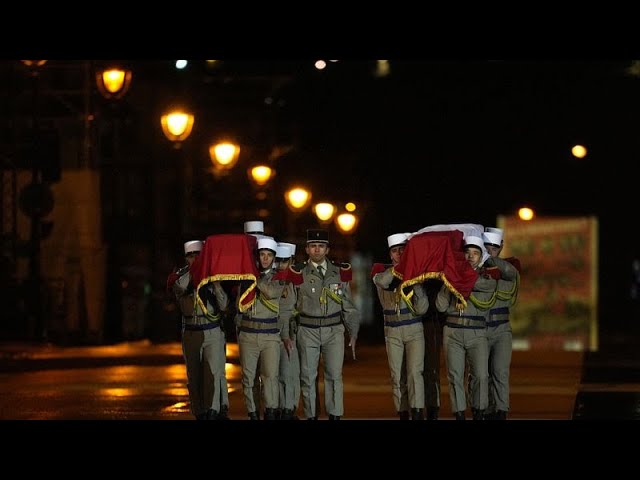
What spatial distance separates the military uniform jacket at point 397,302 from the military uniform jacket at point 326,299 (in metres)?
0.39

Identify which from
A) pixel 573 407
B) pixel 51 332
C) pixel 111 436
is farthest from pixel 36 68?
pixel 111 436

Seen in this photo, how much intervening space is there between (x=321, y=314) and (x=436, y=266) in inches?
56.0

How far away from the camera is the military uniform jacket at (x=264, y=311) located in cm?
1728

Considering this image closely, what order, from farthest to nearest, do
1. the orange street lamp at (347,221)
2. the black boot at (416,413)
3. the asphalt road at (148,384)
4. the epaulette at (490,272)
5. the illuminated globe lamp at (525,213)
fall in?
the illuminated globe lamp at (525,213) → the orange street lamp at (347,221) → the asphalt road at (148,384) → the epaulette at (490,272) → the black boot at (416,413)

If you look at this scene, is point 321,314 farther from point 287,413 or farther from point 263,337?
point 287,413

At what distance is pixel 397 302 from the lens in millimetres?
17312

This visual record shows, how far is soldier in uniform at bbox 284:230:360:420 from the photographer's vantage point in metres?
A: 17.6

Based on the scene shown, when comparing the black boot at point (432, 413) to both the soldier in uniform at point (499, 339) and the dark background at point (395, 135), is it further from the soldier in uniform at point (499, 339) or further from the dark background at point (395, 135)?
the dark background at point (395, 135)

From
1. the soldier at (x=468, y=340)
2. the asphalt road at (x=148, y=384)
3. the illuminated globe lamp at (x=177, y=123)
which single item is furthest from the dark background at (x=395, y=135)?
the soldier at (x=468, y=340)

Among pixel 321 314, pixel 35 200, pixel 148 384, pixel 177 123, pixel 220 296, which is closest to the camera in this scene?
pixel 220 296

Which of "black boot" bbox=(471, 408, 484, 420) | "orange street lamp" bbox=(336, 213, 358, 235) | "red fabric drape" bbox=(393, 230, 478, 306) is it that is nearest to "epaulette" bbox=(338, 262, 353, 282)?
"red fabric drape" bbox=(393, 230, 478, 306)

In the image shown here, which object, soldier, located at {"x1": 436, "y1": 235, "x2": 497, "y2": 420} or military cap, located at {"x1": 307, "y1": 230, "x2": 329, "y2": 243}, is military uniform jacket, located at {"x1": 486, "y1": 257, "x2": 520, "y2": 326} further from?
military cap, located at {"x1": 307, "y1": 230, "x2": 329, "y2": 243}

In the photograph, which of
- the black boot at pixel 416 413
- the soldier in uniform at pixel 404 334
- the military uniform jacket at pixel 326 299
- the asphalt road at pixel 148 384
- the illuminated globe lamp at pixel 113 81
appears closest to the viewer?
the black boot at pixel 416 413

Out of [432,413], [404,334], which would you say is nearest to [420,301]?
[404,334]
